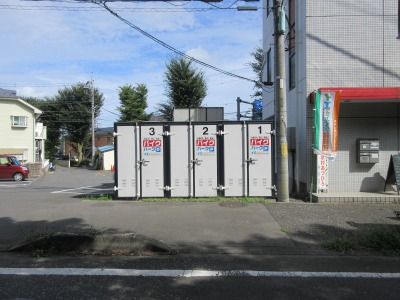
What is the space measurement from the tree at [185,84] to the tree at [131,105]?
1137 centimetres

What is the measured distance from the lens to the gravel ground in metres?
6.94

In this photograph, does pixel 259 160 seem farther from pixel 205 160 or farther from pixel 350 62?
pixel 350 62

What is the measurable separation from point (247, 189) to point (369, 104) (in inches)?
169

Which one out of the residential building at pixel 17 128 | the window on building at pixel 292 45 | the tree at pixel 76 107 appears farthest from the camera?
the tree at pixel 76 107

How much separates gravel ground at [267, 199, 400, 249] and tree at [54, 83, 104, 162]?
51.0 metres

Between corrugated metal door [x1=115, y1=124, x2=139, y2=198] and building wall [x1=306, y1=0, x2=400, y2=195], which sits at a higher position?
building wall [x1=306, y1=0, x2=400, y2=195]

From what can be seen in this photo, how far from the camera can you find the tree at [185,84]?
35406 millimetres

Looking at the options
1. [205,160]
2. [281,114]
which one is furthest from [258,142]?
[205,160]

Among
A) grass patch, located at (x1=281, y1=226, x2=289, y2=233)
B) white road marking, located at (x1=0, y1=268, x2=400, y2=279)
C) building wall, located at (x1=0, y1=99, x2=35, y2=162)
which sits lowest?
white road marking, located at (x1=0, y1=268, x2=400, y2=279)

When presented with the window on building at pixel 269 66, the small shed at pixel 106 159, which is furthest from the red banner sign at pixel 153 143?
the small shed at pixel 106 159

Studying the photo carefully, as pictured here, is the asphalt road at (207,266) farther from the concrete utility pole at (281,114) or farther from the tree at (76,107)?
the tree at (76,107)

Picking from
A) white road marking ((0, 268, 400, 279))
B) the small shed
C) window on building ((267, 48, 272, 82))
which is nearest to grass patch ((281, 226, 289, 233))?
white road marking ((0, 268, 400, 279))

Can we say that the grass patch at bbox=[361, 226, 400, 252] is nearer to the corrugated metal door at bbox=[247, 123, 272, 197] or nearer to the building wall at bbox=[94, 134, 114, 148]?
the corrugated metal door at bbox=[247, 123, 272, 197]

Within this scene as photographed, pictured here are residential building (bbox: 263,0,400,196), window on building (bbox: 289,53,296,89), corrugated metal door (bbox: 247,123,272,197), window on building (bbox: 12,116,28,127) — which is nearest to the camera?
corrugated metal door (bbox: 247,123,272,197)
